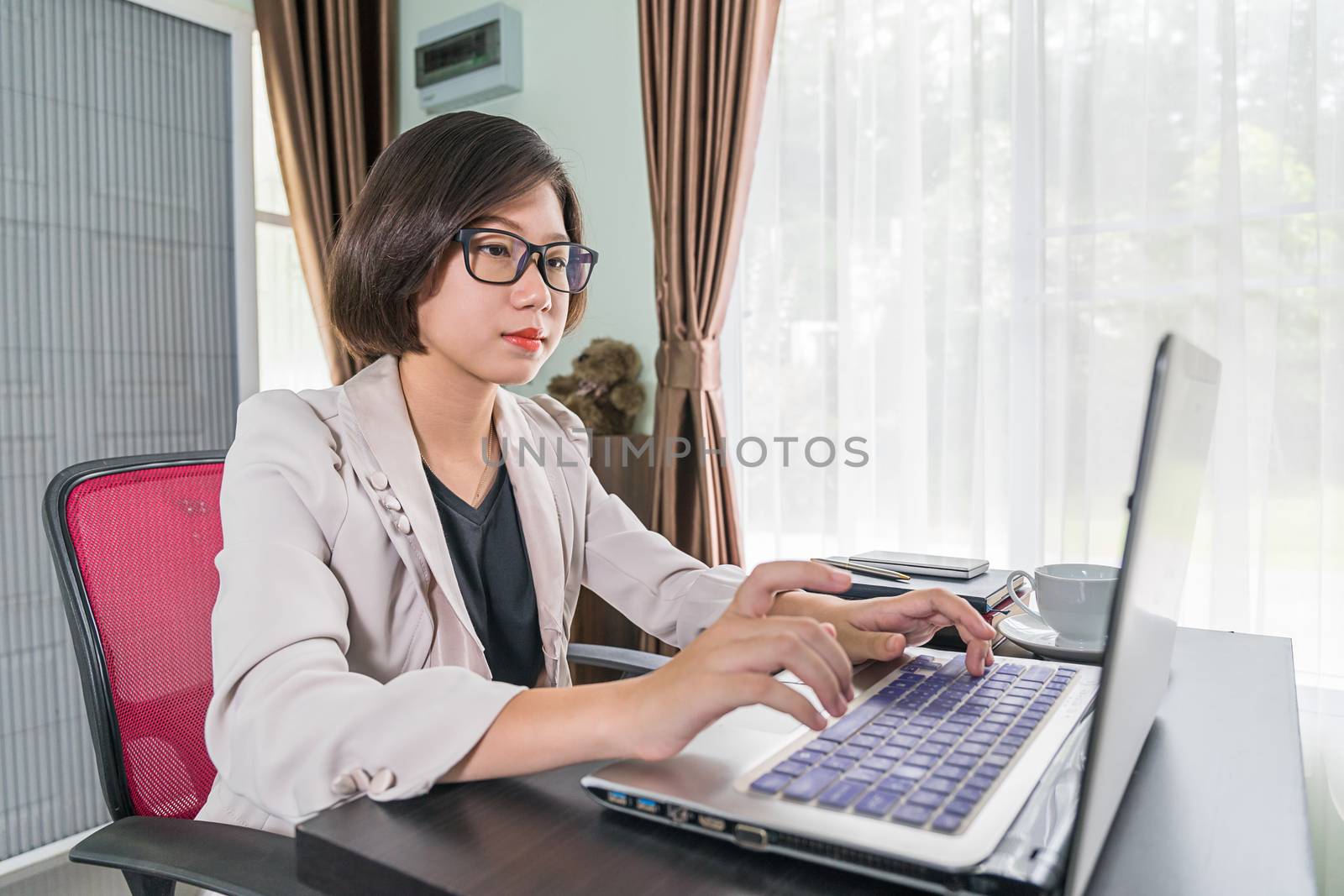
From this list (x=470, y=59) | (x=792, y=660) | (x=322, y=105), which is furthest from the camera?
(x=322, y=105)

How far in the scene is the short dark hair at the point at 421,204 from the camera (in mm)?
1004

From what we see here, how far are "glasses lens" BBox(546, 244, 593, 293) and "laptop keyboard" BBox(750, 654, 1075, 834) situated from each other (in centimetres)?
62

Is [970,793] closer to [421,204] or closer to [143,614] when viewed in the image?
[421,204]

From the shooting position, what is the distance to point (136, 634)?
3.32 ft

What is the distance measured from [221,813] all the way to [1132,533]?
3.03 feet

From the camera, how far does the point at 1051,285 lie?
1864 mm

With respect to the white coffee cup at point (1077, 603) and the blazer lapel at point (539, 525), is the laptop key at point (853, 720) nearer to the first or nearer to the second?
the white coffee cup at point (1077, 603)

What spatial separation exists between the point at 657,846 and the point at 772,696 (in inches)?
4.4

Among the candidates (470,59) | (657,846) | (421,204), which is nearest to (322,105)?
(470,59)

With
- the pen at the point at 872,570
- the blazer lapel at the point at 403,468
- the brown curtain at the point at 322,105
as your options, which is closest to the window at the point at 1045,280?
the pen at the point at 872,570

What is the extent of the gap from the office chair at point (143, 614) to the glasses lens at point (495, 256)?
0.50m

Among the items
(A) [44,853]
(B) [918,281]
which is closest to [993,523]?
(B) [918,281]

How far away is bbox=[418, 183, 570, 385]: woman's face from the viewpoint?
39.9 inches

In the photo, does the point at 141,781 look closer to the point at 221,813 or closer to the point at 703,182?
the point at 221,813
